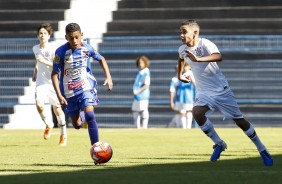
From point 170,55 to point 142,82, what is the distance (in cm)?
182

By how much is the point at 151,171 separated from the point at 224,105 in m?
1.96

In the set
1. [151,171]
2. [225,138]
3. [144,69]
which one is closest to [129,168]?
Result: [151,171]

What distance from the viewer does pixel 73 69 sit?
44.8ft

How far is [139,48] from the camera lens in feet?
95.5

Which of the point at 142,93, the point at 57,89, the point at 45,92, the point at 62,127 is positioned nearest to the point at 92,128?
the point at 57,89

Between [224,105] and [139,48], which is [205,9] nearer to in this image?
[139,48]

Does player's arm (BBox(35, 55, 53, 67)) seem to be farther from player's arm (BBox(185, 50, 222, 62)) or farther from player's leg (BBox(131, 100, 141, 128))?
player's leg (BBox(131, 100, 141, 128))

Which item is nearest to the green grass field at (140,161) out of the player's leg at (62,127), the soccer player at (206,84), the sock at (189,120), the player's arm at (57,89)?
the player's leg at (62,127)

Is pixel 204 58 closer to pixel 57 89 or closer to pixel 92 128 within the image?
pixel 92 128

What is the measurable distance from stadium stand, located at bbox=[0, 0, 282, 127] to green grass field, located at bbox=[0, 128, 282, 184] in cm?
650

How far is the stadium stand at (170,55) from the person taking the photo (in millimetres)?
28016

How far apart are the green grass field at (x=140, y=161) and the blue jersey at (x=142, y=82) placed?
5774 mm

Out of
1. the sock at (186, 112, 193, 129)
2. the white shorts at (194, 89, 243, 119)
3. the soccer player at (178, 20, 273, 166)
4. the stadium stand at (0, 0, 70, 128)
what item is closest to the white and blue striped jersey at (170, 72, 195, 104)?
the sock at (186, 112, 193, 129)

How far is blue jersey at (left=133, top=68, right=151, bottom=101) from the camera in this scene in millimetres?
27312
